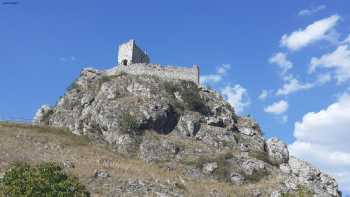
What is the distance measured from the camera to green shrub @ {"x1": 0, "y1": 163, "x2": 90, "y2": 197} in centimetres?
4472

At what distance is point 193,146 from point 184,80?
17.9m

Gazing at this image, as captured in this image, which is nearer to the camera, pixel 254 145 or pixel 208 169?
pixel 208 169

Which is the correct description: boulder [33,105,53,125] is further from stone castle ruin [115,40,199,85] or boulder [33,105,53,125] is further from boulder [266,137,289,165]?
boulder [266,137,289,165]

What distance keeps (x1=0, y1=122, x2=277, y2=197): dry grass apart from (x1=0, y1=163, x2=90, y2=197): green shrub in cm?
2066

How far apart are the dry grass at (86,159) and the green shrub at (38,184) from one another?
67.8 ft

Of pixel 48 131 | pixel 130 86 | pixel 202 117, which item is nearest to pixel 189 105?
pixel 202 117

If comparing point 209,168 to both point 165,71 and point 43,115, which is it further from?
point 43,115

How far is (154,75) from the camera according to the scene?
102 metres

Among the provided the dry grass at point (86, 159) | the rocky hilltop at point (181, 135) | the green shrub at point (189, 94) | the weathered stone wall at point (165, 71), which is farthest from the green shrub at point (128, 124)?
the weathered stone wall at point (165, 71)

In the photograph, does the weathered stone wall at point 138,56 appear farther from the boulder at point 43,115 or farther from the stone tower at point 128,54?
the boulder at point 43,115

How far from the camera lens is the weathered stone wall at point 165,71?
10225 centimetres

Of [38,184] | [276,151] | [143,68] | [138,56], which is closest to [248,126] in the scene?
[276,151]

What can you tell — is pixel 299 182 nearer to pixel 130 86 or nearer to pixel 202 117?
pixel 202 117

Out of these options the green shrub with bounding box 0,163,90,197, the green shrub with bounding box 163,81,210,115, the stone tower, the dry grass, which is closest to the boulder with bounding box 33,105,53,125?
the dry grass
